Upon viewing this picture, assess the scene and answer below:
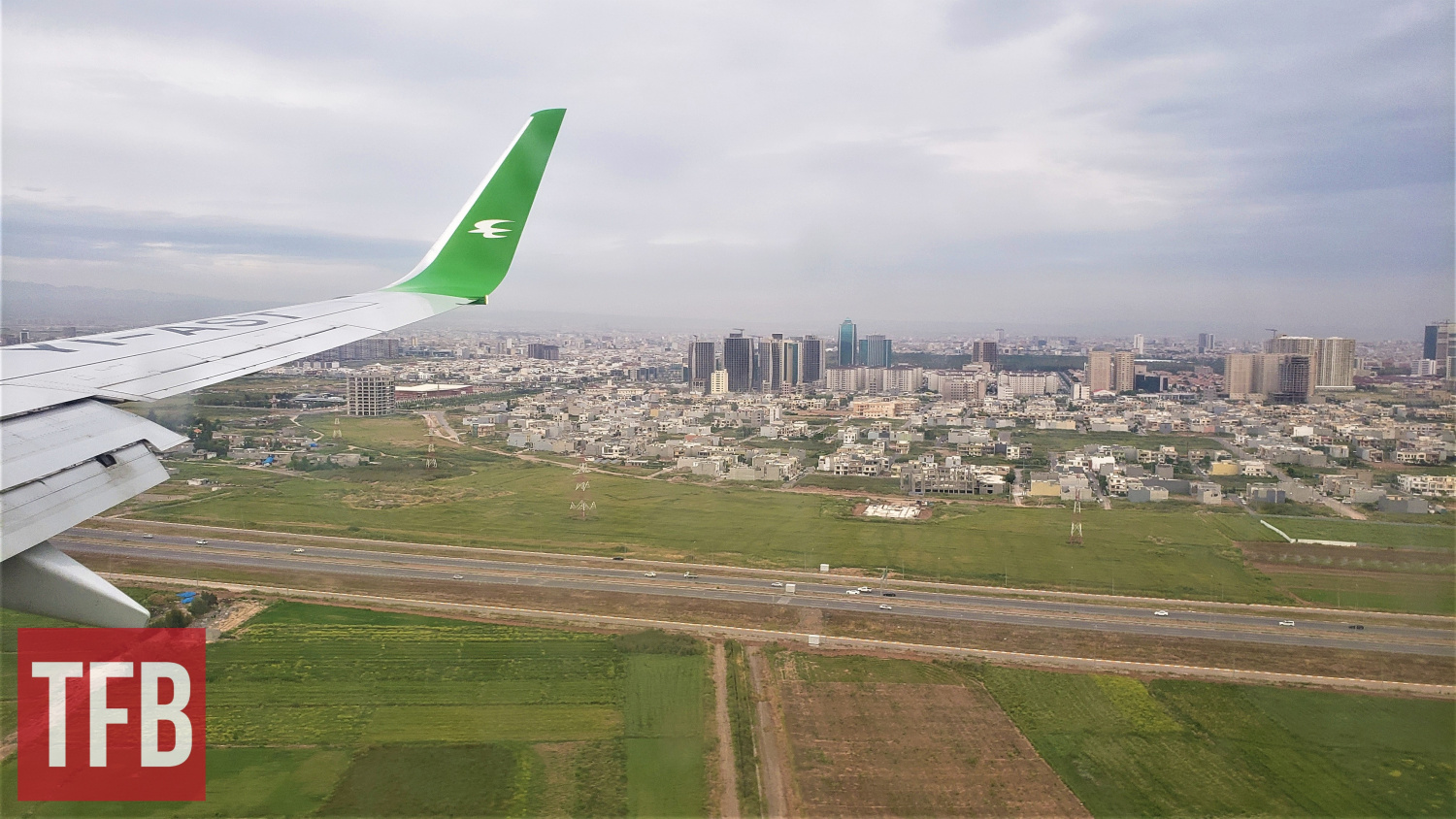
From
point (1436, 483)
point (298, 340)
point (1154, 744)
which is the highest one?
point (298, 340)

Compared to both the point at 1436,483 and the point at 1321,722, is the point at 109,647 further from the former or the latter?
the point at 1436,483

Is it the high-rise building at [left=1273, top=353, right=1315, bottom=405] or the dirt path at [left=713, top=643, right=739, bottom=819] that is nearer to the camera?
the dirt path at [left=713, top=643, right=739, bottom=819]

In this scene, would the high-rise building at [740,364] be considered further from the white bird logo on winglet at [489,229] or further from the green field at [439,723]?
the white bird logo on winglet at [489,229]

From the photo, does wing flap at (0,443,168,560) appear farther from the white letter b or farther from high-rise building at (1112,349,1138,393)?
high-rise building at (1112,349,1138,393)

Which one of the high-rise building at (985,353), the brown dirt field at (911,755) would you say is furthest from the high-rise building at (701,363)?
the brown dirt field at (911,755)

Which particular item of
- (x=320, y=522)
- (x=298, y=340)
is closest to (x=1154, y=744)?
(x=298, y=340)

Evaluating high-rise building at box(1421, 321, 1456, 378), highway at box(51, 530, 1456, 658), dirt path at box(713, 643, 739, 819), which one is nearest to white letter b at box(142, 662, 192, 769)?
highway at box(51, 530, 1456, 658)
